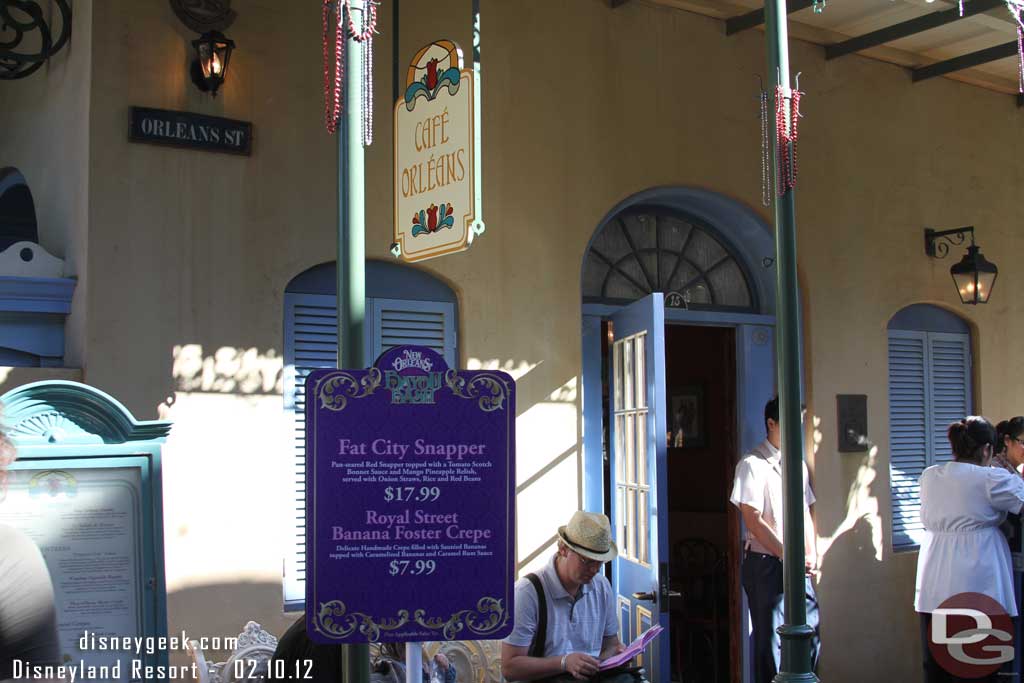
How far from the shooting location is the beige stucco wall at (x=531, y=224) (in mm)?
5559

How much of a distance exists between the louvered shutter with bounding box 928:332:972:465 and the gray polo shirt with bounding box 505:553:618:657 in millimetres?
4650

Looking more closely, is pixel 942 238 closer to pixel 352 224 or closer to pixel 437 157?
pixel 437 157

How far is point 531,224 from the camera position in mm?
6789

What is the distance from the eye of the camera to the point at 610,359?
7.10m

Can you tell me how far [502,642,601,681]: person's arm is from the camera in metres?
4.81

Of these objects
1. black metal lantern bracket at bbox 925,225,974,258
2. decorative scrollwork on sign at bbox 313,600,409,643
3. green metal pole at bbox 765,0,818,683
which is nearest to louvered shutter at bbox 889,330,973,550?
black metal lantern bracket at bbox 925,225,974,258

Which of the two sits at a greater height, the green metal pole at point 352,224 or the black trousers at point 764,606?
the green metal pole at point 352,224

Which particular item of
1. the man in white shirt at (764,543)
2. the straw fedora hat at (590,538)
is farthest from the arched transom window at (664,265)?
the straw fedora hat at (590,538)

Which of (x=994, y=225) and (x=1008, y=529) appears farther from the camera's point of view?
(x=994, y=225)

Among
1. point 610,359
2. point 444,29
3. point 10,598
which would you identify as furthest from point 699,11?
point 10,598

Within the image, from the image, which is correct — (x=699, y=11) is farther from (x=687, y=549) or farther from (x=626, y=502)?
(x=687, y=549)

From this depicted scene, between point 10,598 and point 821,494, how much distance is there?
6.05 meters

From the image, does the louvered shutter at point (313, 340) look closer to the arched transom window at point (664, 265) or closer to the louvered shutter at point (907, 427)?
the arched transom window at point (664, 265)

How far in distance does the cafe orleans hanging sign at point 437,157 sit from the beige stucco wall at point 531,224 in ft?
3.22
